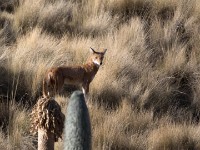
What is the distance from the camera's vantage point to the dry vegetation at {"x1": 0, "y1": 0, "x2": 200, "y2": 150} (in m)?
4.82

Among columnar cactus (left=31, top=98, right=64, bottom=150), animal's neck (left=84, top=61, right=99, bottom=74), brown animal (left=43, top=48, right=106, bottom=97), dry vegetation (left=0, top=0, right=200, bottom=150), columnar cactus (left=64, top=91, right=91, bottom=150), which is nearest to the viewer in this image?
columnar cactus (left=64, top=91, right=91, bottom=150)

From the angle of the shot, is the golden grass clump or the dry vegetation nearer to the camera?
the golden grass clump

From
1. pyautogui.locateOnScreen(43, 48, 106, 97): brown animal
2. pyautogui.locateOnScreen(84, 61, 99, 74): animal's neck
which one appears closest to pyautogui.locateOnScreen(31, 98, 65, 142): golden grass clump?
pyautogui.locateOnScreen(43, 48, 106, 97): brown animal

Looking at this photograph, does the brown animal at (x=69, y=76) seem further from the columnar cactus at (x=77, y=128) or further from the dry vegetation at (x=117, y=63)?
the columnar cactus at (x=77, y=128)

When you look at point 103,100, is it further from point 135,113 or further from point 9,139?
point 9,139

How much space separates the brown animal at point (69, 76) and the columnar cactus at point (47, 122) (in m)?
3.65

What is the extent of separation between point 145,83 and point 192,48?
1605 millimetres

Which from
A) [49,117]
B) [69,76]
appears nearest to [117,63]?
[69,76]

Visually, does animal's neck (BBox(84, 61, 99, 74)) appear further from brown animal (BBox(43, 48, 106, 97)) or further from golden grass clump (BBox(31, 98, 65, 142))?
golden grass clump (BBox(31, 98, 65, 142))

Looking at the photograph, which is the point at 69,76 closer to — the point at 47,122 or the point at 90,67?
the point at 90,67

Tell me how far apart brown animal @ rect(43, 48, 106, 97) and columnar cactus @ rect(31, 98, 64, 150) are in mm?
3652

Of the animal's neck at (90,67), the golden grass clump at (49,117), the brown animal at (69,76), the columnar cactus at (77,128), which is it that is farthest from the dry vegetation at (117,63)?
the columnar cactus at (77,128)

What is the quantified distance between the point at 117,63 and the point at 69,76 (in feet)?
4.58

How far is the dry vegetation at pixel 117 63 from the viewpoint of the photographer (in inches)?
190
